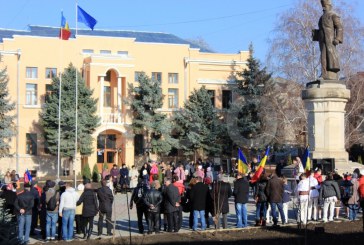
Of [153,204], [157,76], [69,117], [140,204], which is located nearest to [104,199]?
[140,204]

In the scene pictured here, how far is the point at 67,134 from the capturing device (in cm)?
5131

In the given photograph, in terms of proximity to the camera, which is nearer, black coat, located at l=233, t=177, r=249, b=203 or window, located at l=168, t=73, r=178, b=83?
black coat, located at l=233, t=177, r=249, b=203

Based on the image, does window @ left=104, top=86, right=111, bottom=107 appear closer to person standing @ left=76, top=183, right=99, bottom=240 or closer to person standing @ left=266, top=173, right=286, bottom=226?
person standing @ left=266, top=173, right=286, bottom=226

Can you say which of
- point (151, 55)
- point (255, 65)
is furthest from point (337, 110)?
point (151, 55)

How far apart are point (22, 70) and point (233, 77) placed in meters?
17.8

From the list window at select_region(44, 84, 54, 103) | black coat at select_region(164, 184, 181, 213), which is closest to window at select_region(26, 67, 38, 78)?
window at select_region(44, 84, 54, 103)

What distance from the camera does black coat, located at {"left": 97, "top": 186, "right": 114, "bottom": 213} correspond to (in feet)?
60.5

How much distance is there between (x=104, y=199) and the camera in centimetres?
1845

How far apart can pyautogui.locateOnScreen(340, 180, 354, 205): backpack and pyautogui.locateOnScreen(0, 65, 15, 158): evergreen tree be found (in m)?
33.6

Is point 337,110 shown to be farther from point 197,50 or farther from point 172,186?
point 197,50

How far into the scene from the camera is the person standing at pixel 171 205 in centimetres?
1845

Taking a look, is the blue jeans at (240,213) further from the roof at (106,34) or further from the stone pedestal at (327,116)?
the roof at (106,34)

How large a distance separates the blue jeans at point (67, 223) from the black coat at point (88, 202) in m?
0.32

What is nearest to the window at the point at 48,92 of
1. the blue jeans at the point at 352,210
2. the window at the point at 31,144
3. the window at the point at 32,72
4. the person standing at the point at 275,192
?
the window at the point at 32,72
